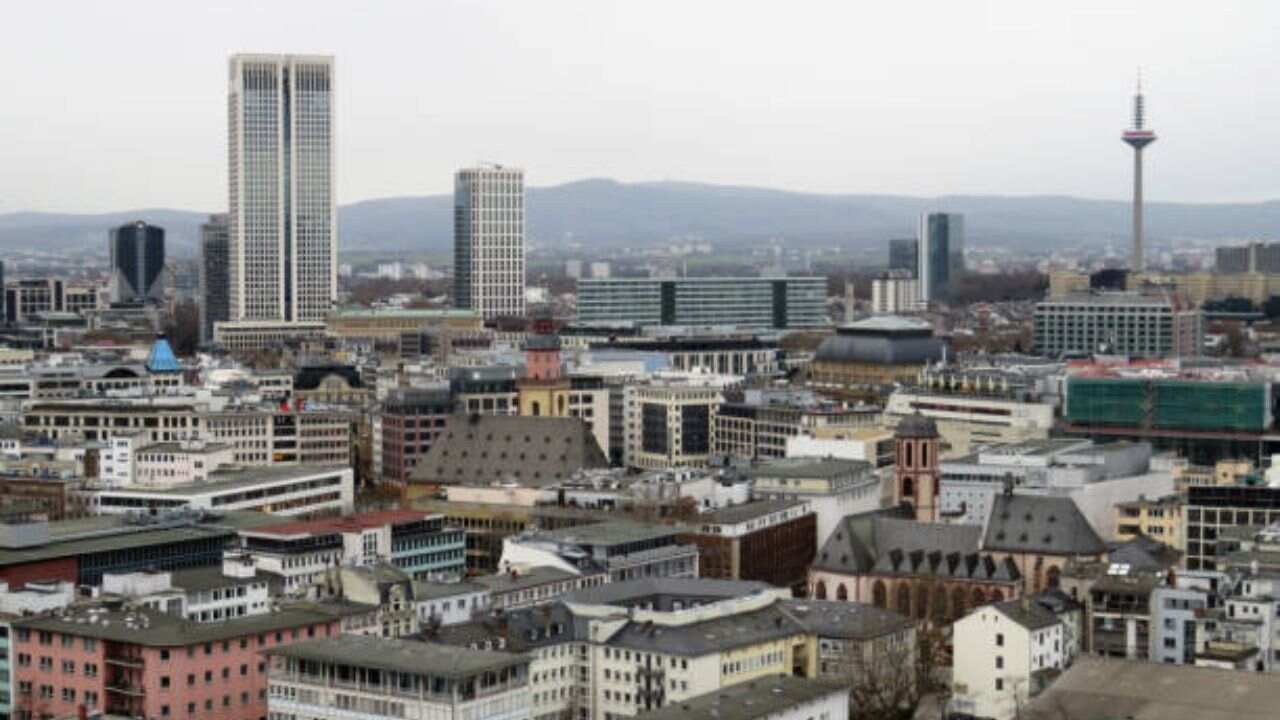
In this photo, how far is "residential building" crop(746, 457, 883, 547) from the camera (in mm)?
73875

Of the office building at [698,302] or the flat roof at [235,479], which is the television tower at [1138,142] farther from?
the flat roof at [235,479]

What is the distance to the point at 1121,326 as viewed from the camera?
142375 mm

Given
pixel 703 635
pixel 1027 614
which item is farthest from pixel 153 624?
pixel 1027 614

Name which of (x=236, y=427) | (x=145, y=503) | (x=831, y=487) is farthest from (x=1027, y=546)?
(x=236, y=427)

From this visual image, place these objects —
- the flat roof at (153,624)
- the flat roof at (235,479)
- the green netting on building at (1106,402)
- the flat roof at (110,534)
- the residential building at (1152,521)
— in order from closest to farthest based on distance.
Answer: the flat roof at (153,624) < the flat roof at (110,534) < the residential building at (1152,521) < the flat roof at (235,479) < the green netting on building at (1106,402)

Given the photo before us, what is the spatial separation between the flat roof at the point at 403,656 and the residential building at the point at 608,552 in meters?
13.9

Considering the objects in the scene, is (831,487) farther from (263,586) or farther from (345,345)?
(345,345)

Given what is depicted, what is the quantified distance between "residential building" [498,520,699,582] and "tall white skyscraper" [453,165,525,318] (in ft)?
375

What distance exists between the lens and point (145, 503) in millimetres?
71812

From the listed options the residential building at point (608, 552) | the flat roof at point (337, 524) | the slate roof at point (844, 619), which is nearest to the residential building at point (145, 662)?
the flat roof at point (337, 524)

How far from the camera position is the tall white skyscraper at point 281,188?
525 ft

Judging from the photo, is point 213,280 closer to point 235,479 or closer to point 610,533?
point 235,479

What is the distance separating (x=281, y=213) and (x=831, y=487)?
94.1 metres

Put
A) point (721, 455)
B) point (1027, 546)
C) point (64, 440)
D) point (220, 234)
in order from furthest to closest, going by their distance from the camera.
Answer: point (220, 234) < point (721, 455) < point (64, 440) < point (1027, 546)
